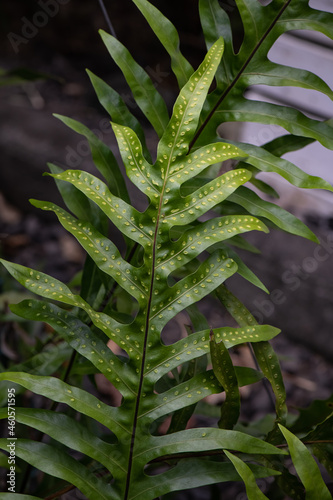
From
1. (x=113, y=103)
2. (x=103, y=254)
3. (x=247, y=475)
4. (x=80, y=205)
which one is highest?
(x=113, y=103)

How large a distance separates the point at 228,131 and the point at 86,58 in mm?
1056

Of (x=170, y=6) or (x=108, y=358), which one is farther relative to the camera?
(x=170, y=6)

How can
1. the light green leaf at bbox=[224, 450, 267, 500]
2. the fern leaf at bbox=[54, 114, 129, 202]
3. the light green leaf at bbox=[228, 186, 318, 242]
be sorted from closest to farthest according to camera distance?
the light green leaf at bbox=[224, 450, 267, 500] < the light green leaf at bbox=[228, 186, 318, 242] < the fern leaf at bbox=[54, 114, 129, 202]

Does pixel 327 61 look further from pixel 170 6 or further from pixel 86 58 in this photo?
pixel 86 58

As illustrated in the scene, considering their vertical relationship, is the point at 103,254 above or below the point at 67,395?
above

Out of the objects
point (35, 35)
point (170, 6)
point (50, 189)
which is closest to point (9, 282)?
point (50, 189)

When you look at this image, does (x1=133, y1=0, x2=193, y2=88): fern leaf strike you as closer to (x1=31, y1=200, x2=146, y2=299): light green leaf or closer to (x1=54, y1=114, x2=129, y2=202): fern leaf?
(x1=54, y1=114, x2=129, y2=202): fern leaf

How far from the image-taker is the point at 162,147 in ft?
2.27

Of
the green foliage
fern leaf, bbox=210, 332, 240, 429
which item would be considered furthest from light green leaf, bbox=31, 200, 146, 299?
fern leaf, bbox=210, 332, 240, 429

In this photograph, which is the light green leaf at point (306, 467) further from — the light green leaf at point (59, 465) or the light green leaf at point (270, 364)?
the light green leaf at point (59, 465)

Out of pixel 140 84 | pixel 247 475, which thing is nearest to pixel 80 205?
pixel 140 84

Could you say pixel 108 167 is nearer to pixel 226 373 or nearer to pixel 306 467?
pixel 226 373

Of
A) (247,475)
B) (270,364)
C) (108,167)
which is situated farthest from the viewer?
(108,167)

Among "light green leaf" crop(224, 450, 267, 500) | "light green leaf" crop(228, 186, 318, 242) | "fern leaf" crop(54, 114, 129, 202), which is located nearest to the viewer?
"light green leaf" crop(224, 450, 267, 500)
